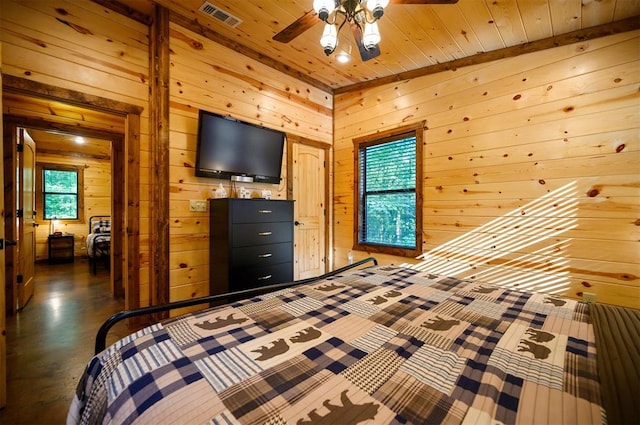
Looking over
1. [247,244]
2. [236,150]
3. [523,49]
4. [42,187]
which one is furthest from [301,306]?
[42,187]

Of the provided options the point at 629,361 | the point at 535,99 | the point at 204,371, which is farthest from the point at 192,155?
the point at 535,99

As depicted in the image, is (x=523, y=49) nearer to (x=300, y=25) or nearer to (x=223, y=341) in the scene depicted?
(x=300, y=25)

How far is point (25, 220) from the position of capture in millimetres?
3133

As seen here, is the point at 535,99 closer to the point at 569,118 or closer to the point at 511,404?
the point at 569,118

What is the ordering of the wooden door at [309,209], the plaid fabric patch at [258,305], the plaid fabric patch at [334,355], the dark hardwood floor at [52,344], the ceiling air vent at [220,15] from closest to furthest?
the plaid fabric patch at [334,355]
the plaid fabric patch at [258,305]
the dark hardwood floor at [52,344]
the ceiling air vent at [220,15]
the wooden door at [309,209]

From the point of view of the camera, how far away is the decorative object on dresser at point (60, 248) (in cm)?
550

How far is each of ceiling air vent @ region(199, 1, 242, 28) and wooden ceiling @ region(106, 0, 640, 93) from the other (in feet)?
0.14

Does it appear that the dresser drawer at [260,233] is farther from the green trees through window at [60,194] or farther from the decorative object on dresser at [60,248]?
the green trees through window at [60,194]

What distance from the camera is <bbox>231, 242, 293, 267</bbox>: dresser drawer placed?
246 cm

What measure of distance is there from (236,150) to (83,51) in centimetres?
139

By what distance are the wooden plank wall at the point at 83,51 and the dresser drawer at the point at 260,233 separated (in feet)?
2.68

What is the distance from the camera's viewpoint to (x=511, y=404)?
631 millimetres

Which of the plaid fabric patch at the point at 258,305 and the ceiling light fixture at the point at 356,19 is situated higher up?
the ceiling light fixture at the point at 356,19

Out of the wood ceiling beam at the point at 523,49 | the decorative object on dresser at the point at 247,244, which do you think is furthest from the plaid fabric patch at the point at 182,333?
the wood ceiling beam at the point at 523,49
